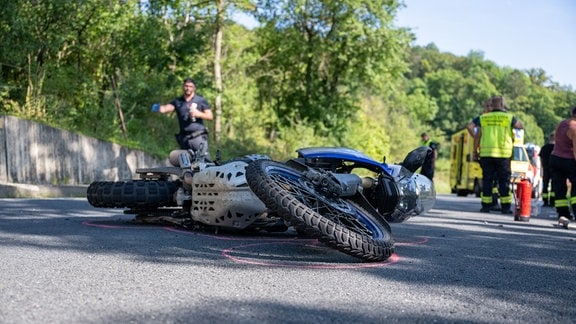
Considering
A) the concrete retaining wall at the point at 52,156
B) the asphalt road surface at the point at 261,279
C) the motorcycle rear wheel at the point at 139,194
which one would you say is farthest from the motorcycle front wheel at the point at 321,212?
the concrete retaining wall at the point at 52,156

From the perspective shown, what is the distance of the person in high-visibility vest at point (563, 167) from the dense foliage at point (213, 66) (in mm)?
11363

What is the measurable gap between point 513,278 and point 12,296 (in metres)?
3.19

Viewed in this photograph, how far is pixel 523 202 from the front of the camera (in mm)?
11703

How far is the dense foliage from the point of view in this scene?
19.4 metres

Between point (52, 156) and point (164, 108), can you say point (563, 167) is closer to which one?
point (164, 108)

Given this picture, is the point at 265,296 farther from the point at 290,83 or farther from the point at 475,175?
the point at 290,83

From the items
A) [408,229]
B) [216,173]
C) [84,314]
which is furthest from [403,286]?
[408,229]

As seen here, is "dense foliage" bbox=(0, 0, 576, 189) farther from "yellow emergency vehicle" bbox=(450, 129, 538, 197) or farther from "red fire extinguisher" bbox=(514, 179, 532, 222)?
"red fire extinguisher" bbox=(514, 179, 532, 222)

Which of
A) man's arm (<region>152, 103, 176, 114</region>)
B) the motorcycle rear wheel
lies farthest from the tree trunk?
the motorcycle rear wheel

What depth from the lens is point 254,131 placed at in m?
31.2

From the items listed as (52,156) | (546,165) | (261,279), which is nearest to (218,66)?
(52,156)

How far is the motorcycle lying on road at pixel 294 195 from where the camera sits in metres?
5.31

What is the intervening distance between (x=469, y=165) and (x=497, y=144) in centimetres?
1406

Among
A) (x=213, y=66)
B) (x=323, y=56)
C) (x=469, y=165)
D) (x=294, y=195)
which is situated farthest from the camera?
(x=323, y=56)
